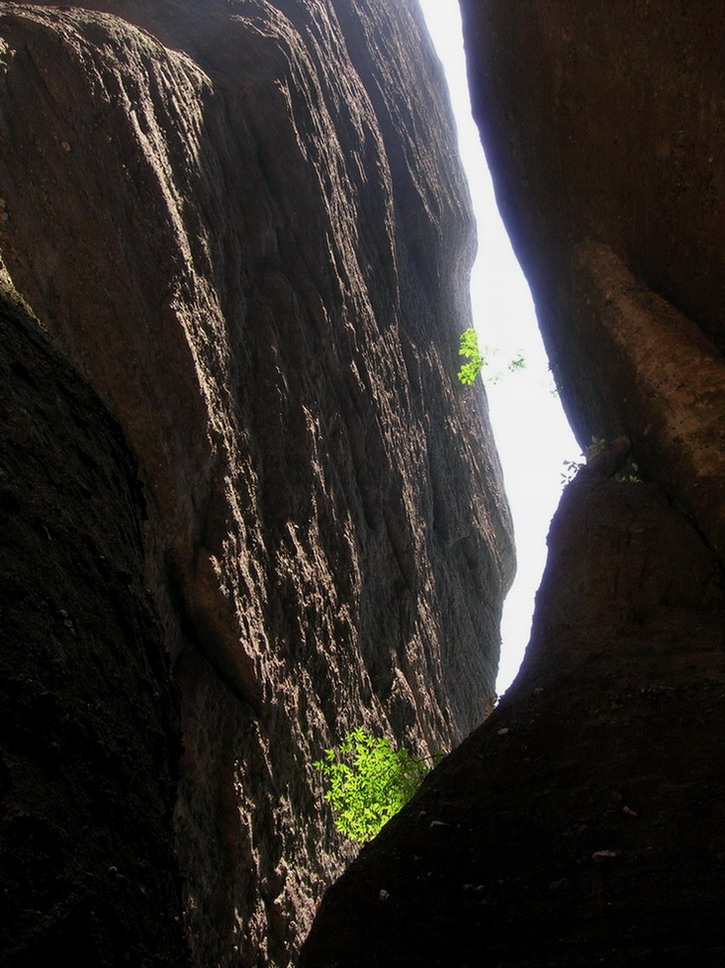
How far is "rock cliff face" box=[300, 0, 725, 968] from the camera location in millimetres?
3141

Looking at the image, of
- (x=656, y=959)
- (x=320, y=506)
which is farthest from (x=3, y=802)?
(x=320, y=506)

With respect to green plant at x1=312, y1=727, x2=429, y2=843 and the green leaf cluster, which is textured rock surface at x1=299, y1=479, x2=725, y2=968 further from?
the green leaf cluster

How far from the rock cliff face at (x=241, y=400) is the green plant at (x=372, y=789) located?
0.32 m

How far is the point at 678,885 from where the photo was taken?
9.87ft

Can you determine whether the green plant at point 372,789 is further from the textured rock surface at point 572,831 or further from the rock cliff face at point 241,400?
the textured rock surface at point 572,831

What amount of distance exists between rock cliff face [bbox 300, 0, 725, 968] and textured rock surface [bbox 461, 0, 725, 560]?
21 mm

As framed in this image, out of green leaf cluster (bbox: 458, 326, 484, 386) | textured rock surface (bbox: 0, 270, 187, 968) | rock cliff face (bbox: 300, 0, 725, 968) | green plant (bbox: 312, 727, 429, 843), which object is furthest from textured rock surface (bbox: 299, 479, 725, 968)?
green leaf cluster (bbox: 458, 326, 484, 386)

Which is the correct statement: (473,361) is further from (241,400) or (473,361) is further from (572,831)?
(572,831)

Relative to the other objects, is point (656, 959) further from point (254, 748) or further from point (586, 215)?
point (586, 215)

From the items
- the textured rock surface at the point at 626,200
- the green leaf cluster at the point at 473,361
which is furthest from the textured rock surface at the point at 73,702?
the green leaf cluster at the point at 473,361

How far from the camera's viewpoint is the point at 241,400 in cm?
805

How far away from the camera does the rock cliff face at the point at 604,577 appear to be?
10.3 feet

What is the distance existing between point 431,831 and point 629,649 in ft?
5.84

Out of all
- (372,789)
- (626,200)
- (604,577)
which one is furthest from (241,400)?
(626,200)
